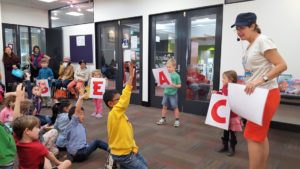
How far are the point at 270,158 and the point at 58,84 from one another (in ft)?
17.8

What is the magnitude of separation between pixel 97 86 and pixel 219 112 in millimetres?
2423

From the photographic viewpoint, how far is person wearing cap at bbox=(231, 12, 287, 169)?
159 cm

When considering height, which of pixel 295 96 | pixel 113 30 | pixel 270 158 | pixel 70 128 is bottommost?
pixel 270 158

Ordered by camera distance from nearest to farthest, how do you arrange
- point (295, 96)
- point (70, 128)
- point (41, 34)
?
point (70, 128), point (295, 96), point (41, 34)

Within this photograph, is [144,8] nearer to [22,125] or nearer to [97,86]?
[97,86]

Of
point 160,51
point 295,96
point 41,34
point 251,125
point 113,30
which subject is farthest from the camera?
point 41,34

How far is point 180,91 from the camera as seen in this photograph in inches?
204

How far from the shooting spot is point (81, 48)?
724 cm

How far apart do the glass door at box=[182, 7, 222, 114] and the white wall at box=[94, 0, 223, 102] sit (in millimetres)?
209

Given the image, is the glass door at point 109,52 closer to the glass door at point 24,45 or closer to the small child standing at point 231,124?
the glass door at point 24,45

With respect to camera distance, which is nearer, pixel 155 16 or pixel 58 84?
pixel 155 16

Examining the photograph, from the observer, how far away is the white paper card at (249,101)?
155 cm

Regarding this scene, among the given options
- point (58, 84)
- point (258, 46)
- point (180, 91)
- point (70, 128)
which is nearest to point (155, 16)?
point (180, 91)

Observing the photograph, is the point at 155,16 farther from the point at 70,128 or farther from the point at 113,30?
the point at 70,128
